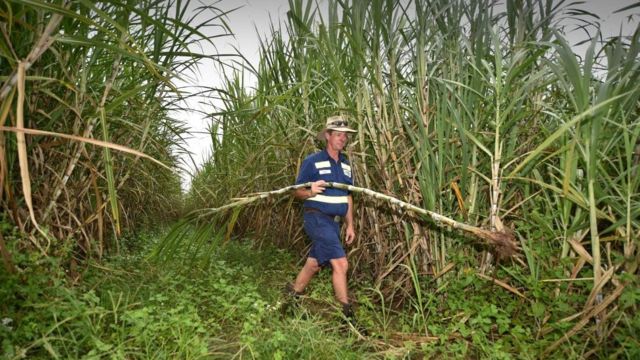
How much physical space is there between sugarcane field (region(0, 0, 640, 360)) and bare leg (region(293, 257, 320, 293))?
14 millimetres

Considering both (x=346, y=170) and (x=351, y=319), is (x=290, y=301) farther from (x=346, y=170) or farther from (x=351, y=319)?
(x=346, y=170)

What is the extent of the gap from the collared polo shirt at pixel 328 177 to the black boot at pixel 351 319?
69cm

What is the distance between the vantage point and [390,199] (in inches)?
77.1

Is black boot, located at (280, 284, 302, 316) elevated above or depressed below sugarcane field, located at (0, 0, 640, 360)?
below

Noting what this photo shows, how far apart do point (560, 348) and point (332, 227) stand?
154 centimetres

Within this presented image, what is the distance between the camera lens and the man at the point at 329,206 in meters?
2.70

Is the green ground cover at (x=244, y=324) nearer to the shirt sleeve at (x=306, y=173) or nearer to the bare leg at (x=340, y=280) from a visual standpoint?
the bare leg at (x=340, y=280)

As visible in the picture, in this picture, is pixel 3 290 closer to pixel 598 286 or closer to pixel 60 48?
pixel 60 48

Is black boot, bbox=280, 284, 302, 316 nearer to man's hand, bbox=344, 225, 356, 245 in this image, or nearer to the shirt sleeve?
man's hand, bbox=344, 225, 356, 245

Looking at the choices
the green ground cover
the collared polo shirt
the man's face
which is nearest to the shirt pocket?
the collared polo shirt

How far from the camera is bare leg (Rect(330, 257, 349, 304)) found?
8.57 feet

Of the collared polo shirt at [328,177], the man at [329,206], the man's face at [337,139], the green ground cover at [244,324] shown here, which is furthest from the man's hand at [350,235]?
the man's face at [337,139]

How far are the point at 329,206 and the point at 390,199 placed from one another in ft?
2.97

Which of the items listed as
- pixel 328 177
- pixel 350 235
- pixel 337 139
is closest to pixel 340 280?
pixel 350 235
